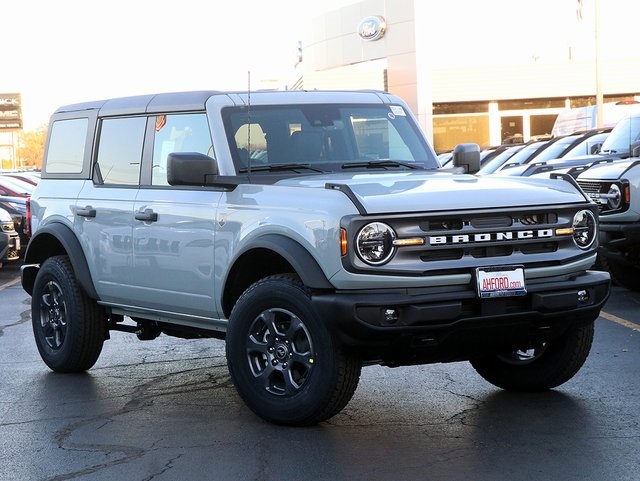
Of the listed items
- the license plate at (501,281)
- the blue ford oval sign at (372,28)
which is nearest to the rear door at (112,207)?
the license plate at (501,281)

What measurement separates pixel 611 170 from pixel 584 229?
18.9 feet

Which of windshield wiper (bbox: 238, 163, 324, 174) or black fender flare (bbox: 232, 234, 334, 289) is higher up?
windshield wiper (bbox: 238, 163, 324, 174)

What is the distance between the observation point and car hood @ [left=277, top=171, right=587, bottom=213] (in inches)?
245

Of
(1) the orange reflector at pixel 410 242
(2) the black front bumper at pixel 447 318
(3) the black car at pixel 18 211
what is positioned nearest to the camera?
(2) the black front bumper at pixel 447 318

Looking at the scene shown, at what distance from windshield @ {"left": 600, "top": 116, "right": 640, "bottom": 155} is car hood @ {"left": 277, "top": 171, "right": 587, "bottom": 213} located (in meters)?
9.07

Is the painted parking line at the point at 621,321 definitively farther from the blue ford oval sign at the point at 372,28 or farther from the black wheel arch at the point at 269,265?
the blue ford oval sign at the point at 372,28

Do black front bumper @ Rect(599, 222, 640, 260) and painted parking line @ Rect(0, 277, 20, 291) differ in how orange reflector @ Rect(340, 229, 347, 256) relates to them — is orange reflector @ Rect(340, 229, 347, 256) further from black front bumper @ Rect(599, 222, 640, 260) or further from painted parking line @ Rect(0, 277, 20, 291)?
painted parking line @ Rect(0, 277, 20, 291)

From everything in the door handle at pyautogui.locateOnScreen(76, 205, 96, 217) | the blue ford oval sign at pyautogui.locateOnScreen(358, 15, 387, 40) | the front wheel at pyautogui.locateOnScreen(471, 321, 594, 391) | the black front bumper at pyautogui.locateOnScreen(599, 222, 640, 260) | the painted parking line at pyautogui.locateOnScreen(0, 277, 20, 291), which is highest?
the blue ford oval sign at pyautogui.locateOnScreen(358, 15, 387, 40)

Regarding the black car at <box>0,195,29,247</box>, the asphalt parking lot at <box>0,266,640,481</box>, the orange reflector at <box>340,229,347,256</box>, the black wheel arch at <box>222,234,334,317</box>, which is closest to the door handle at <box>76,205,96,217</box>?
the asphalt parking lot at <box>0,266,640,481</box>

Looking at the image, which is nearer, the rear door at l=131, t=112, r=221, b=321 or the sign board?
the rear door at l=131, t=112, r=221, b=321

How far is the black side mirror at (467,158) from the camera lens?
799 cm

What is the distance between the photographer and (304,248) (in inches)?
251

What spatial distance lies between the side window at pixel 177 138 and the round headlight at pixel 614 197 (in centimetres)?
553

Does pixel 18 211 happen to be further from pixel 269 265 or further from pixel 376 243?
pixel 376 243
